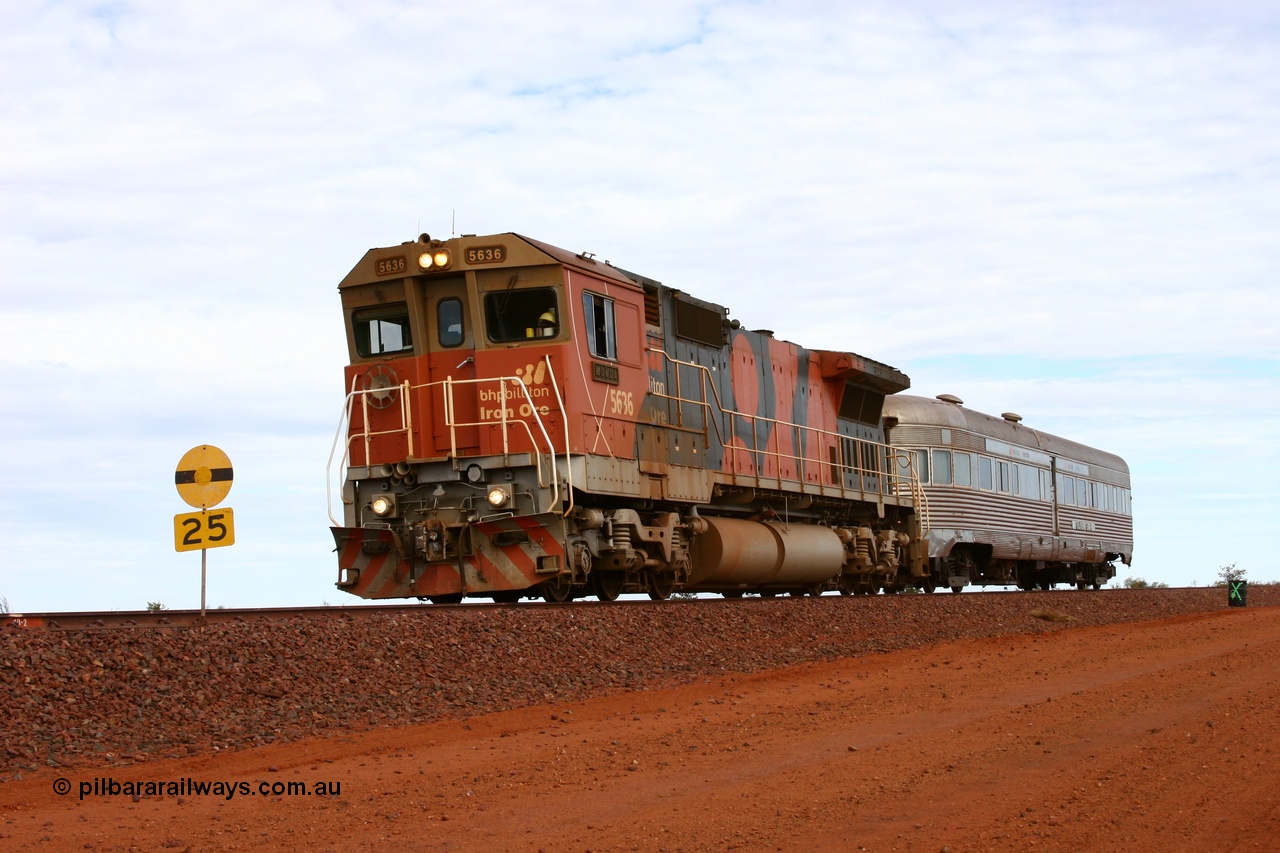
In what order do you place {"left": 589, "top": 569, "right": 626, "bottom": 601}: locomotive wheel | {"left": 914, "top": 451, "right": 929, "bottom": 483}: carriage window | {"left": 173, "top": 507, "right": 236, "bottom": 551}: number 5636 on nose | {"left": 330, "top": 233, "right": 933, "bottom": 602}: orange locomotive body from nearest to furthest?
{"left": 173, "top": 507, "right": 236, "bottom": 551}: number 5636 on nose
{"left": 330, "top": 233, "right": 933, "bottom": 602}: orange locomotive body
{"left": 589, "top": 569, "right": 626, "bottom": 601}: locomotive wheel
{"left": 914, "top": 451, "right": 929, "bottom": 483}: carriage window

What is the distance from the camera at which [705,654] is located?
1303 cm

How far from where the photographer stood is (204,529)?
10.7 meters

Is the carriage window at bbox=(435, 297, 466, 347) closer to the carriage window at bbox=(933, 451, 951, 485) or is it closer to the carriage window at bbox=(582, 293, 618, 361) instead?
the carriage window at bbox=(582, 293, 618, 361)

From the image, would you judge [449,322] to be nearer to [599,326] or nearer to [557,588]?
[599,326]

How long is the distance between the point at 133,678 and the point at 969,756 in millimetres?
5191

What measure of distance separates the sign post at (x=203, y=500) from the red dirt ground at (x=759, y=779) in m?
2.80

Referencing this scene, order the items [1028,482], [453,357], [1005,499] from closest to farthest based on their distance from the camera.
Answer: [453,357] → [1005,499] → [1028,482]

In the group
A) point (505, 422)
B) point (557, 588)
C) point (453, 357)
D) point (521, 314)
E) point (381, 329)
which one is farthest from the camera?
point (381, 329)

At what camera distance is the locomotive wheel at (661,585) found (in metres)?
16.4

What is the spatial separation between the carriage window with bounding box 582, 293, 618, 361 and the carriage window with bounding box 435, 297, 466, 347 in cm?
143

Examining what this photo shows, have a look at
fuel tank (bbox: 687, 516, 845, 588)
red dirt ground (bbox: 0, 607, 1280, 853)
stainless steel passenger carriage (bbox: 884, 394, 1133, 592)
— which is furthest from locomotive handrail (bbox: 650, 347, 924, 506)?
red dirt ground (bbox: 0, 607, 1280, 853)

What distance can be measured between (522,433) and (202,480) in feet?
14.1

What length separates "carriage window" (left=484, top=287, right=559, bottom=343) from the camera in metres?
14.7

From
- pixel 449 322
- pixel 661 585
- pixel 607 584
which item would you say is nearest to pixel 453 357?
pixel 449 322
